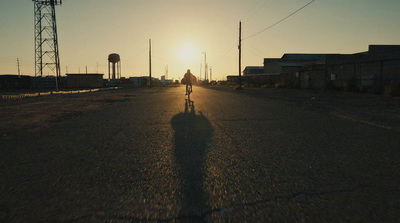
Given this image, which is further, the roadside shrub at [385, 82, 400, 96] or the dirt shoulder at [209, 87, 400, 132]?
the roadside shrub at [385, 82, 400, 96]

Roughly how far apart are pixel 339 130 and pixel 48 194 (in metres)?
5.40

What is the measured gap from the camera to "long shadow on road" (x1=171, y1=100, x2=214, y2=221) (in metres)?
2.16

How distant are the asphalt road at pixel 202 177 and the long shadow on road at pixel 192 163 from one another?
0.04 feet

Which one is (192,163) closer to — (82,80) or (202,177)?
(202,177)

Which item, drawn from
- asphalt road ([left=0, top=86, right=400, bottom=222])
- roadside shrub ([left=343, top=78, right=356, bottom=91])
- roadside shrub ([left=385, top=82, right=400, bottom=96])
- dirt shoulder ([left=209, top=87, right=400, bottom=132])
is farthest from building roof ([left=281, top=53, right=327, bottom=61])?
asphalt road ([left=0, top=86, right=400, bottom=222])

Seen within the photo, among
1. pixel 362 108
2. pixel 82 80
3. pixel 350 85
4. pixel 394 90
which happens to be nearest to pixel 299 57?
pixel 350 85

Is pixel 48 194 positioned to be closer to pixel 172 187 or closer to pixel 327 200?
pixel 172 187

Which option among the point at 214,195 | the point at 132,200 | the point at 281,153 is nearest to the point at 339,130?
the point at 281,153

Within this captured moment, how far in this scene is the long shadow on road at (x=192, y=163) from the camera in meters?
2.16

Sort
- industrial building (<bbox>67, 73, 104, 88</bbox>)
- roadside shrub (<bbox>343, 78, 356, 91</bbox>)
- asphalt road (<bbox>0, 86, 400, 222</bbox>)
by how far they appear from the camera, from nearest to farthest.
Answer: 1. asphalt road (<bbox>0, 86, 400, 222</bbox>)
2. roadside shrub (<bbox>343, 78, 356, 91</bbox>)
3. industrial building (<bbox>67, 73, 104, 88</bbox>)

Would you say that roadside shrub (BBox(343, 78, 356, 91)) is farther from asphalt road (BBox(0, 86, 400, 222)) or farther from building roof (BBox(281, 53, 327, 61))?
building roof (BBox(281, 53, 327, 61))

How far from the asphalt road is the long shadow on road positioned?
13 millimetres

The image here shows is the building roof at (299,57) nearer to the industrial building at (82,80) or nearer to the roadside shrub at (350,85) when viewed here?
the industrial building at (82,80)

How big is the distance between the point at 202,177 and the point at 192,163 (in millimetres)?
542
